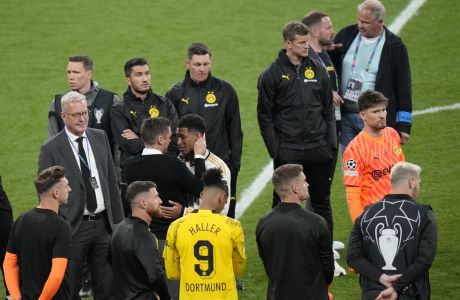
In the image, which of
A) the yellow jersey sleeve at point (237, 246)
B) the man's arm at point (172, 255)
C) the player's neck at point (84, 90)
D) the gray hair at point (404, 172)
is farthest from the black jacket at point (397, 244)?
the player's neck at point (84, 90)

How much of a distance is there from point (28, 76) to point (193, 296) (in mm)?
10341

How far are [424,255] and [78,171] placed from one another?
3.04 meters

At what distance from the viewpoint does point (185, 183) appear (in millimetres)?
8594

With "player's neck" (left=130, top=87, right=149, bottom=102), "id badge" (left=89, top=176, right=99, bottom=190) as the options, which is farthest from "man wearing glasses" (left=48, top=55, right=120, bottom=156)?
"id badge" (left=89, top=176, right=99, bottom=190)

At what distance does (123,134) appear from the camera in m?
10.0

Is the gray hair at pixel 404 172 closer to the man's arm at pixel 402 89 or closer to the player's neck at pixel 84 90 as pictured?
the man's arm at pixel 402 89

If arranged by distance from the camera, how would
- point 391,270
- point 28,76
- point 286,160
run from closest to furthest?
1. point 391,270
2. point 286,160
3. point 28,76

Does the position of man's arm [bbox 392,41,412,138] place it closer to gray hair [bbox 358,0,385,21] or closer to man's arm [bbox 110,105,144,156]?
gray hair [bbox 358,0,385,21]

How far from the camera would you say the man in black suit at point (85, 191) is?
Result: 8938 mm

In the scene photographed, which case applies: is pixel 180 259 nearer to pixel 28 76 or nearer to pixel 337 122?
pixel 337 122

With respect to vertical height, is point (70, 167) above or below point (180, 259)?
above

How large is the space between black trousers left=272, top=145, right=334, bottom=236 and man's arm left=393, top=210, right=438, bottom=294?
2880 mm

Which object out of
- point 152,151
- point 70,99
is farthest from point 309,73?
point 70,99

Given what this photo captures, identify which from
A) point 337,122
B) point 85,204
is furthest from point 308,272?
point 337,122
